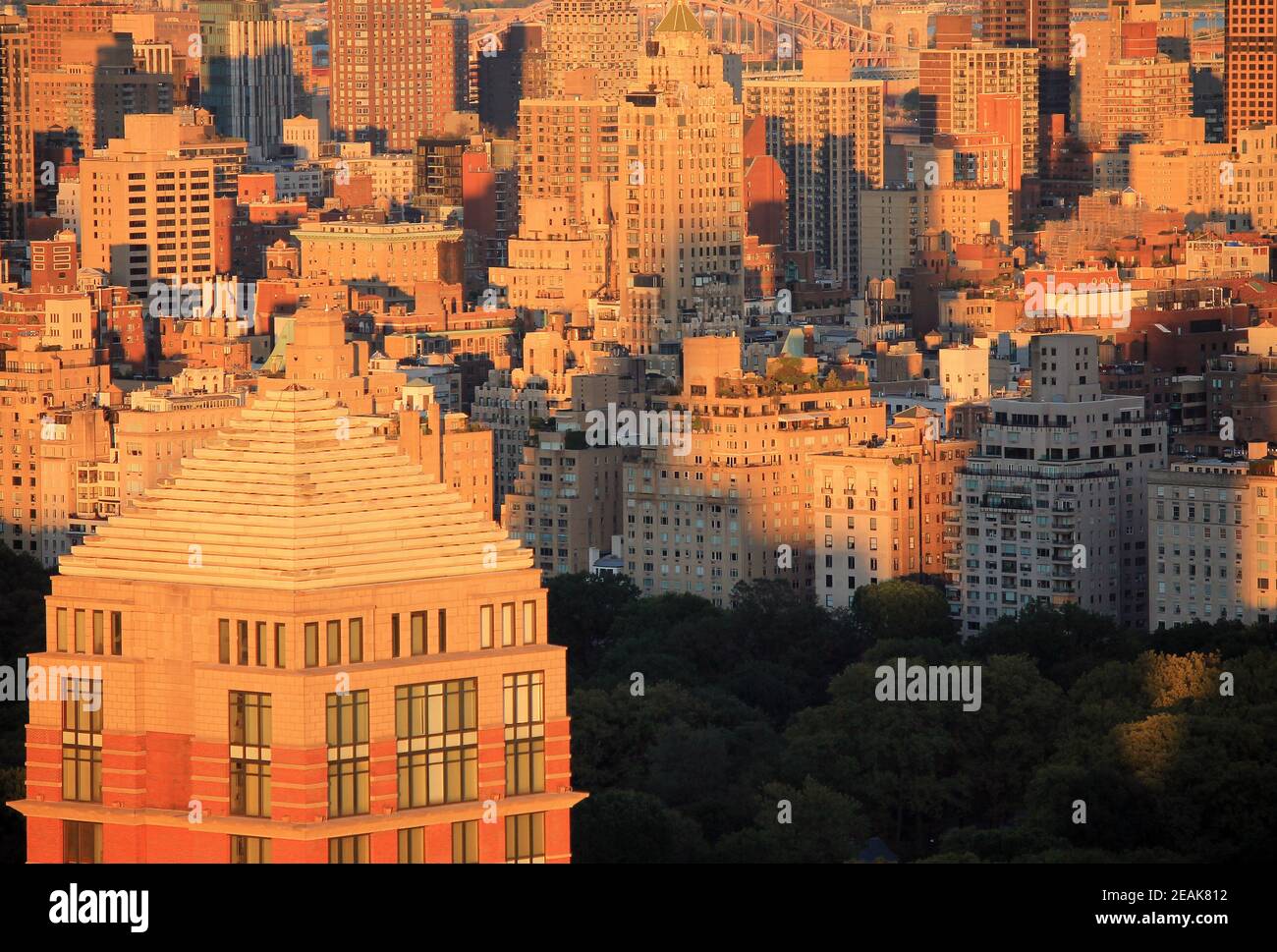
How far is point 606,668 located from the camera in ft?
451

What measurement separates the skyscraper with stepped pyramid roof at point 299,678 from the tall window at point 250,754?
0.10ft

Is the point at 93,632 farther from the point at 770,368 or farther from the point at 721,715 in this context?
the point at 770,368

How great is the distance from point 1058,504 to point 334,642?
97406 mm

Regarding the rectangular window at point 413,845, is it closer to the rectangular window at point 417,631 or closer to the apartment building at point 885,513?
the rectangular window at point 417,631

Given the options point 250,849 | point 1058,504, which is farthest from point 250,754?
point 1058,504

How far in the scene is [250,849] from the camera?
204 feet

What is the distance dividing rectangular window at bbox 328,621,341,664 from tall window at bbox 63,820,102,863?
4280mm

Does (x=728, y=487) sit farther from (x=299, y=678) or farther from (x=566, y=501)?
(x=299, y=678)

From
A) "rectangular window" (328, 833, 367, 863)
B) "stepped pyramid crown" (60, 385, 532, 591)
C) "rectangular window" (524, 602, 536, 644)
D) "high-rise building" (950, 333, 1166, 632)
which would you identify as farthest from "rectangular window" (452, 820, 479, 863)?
"high-rise building" (950, 333, 1166, 632)

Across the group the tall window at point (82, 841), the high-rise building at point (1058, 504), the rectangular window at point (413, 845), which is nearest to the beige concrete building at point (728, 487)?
the high-rise building at point (1058, 504)

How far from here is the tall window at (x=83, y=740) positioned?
212ft
